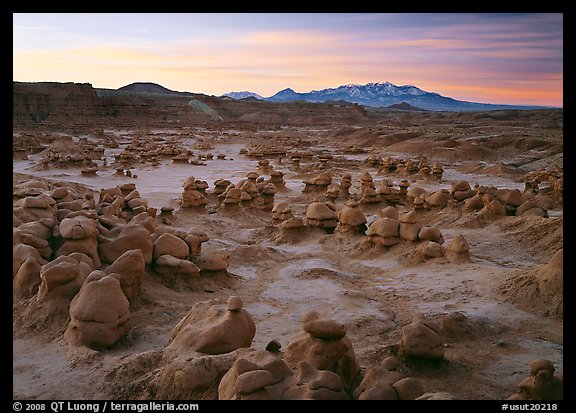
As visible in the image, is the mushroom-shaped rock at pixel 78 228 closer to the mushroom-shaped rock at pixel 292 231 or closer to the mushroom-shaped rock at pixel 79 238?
A: the mushroom-shaped rock at pixel 79 238

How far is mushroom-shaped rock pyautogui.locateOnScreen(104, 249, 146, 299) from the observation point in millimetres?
6566

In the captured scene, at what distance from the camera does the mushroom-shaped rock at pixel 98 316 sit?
5.41m

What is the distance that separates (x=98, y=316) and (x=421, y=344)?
3.43 metres

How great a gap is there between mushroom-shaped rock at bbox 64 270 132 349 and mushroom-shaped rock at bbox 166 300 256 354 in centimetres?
67

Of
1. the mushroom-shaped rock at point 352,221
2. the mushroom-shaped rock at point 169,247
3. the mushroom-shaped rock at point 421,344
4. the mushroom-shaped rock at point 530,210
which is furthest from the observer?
the mushroom-shaped rock at point 352,221

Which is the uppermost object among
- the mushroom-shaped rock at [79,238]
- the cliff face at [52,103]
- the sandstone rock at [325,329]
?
the cliff face at [52,103]

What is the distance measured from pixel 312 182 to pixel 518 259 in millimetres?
8713

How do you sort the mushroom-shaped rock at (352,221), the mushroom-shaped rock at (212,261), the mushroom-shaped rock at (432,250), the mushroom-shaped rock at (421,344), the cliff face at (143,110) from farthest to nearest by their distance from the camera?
the cliff face at (143,110) → the mushroom-shaped rock at (352,221) → the mushroom-shaped rock at (432,250) → the mushroom-shaped rock at (212,261) → the mushroom-shaped rock at (421,344)

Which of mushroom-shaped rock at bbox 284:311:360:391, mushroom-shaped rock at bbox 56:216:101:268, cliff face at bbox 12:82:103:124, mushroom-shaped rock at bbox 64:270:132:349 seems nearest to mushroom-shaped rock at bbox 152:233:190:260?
mushroom-shaped rock at bbox 56:216:101:268

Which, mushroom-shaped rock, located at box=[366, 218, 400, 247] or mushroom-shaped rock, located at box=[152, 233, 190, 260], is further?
mushroom-shaped rock, located at box=[366, 218, 400, 247]

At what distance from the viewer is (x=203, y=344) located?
4.88 m

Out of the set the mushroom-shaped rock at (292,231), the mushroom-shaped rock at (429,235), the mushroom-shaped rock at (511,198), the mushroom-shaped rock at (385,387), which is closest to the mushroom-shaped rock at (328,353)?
the mushroom-shaped rock at (385,387)

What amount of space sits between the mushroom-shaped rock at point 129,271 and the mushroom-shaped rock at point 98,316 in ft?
2.82

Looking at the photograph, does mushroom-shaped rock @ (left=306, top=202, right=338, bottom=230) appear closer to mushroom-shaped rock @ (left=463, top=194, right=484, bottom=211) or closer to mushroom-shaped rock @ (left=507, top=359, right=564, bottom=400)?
mushroom-shaped rock @ (left=463, top=194, right=484, bottom=211)
